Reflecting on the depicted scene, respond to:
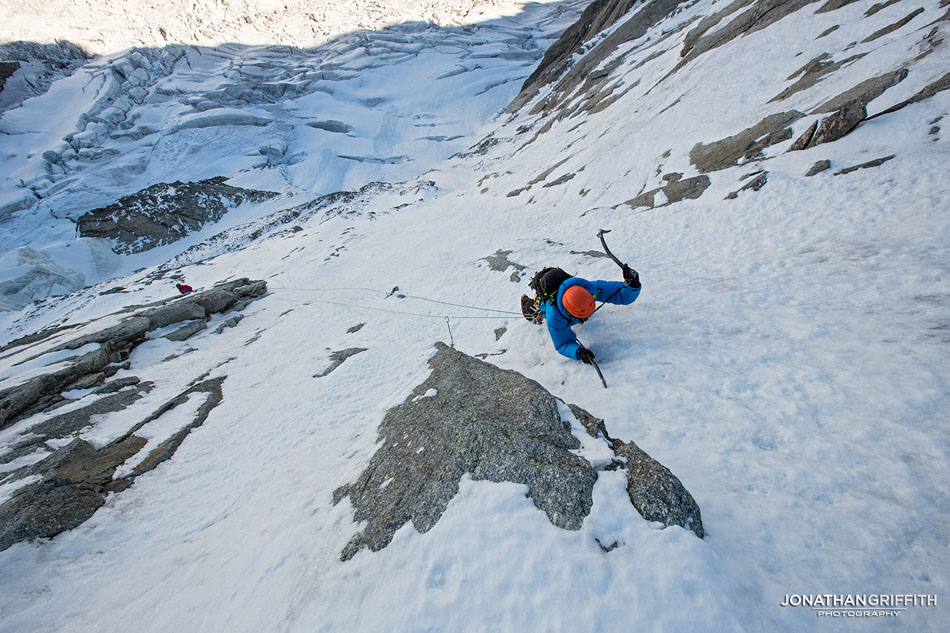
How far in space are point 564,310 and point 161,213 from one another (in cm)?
7087

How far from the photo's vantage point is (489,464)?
12.3 feet

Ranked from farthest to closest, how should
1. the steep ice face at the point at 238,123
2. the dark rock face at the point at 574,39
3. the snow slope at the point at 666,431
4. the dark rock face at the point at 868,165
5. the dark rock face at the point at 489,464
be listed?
the dark rock face at the point at 574,39
the steep ice face at the point at 238,123
the dark rock face at the point at 868,165
the dark rock face at the point at 489,464
the snow slope at the point at 666,431

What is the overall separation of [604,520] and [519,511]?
741mm

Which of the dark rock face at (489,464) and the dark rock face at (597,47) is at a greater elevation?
the dark rock face at (597,47)

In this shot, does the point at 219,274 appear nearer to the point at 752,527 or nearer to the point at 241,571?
the point at 241,571

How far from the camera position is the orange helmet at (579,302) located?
223 inches

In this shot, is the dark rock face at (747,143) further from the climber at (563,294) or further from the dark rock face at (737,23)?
the dark rock face at (737,23)

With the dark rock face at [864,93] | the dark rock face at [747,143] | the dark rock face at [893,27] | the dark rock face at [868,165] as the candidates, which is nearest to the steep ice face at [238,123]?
the dark rock face at [747,143]

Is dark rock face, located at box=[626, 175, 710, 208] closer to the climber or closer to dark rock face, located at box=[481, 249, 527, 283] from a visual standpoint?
dark rock face, located at box=[481, 249, 527, 283]

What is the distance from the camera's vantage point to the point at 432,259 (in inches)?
757

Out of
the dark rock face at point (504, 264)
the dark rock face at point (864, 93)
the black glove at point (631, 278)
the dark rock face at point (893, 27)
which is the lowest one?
the dark rock face at point (504, 264)

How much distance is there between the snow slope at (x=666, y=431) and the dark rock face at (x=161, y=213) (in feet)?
171

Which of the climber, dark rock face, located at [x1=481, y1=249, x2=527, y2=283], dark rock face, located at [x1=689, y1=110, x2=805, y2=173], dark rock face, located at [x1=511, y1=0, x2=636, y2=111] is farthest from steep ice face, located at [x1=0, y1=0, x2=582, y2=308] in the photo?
the climber

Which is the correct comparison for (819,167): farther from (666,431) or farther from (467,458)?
(467,458)
